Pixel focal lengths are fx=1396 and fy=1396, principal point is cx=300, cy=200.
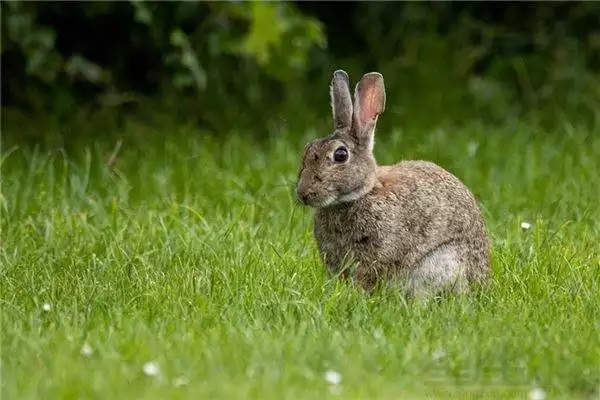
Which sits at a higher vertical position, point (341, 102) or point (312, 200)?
point (341, 102)

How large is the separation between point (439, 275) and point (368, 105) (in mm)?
794

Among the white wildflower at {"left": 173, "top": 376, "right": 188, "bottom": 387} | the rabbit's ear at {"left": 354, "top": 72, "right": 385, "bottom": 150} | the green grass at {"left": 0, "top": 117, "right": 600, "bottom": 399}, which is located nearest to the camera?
the white wildflower at {"left": 173, "top": 376, "right": 188, "bottom": 387}

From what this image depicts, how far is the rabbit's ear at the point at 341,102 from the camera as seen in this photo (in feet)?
19.7

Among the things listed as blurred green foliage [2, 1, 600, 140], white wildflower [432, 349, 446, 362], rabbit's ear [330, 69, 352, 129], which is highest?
blurred green foliage [2, 1, 600, 140]

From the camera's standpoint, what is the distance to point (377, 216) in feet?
19.4

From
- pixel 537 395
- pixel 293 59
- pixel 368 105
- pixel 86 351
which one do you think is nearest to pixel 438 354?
pixel 537 395

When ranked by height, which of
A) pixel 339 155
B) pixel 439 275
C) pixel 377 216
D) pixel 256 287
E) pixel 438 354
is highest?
pixel 339 155

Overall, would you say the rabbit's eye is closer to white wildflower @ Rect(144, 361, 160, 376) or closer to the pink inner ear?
the pink inner ear

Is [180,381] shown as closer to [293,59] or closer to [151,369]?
[151,369]

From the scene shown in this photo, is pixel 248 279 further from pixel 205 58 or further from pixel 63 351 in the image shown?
pixel 205 58

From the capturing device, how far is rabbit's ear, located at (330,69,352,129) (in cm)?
602

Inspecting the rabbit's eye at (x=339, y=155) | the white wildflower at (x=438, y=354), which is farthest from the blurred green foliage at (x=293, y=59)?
the white wildflower at (x=438, y=354)

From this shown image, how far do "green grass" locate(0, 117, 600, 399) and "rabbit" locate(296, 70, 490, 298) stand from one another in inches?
5.6

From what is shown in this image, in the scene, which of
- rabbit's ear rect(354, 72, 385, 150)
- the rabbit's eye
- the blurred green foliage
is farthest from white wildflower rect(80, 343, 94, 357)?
the blurred green foliage
